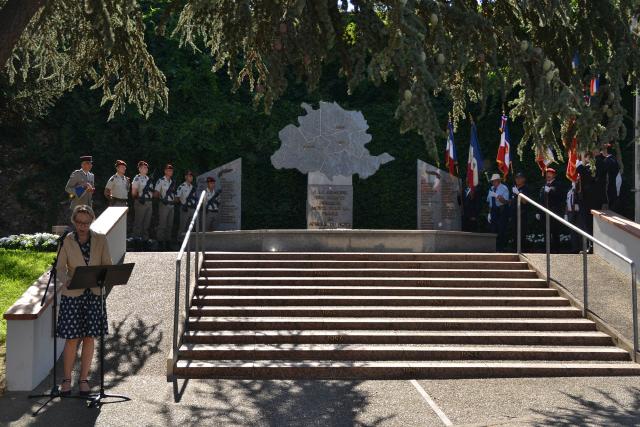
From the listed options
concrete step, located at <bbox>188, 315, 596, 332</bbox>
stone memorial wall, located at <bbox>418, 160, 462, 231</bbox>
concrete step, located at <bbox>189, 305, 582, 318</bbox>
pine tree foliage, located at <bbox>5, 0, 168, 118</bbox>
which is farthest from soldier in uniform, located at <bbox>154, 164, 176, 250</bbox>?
concrete step, located at <bbox>188, 315, 596, 332</bbox>

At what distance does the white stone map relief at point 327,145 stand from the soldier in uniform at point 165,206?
3.02 m

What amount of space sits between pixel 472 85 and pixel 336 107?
6.78 meters

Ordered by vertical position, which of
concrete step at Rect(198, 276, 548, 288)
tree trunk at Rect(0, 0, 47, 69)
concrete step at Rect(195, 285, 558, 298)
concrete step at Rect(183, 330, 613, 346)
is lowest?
concrete step at Rect(183, 330, 613, 346)

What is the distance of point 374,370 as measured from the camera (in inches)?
316

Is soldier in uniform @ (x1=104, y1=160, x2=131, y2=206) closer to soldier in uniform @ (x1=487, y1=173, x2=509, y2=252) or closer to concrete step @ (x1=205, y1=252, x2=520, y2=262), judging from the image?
concrete step @ (x1=205, y1=252, x2=520, y2=262)

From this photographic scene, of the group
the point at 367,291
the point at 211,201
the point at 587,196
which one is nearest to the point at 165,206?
the point at 211,201

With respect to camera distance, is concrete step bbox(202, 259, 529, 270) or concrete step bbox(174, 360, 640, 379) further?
concrete step bbox(202, 259, 529, 270)

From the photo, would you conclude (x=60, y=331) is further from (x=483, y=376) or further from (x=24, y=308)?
(x=483, y=376)

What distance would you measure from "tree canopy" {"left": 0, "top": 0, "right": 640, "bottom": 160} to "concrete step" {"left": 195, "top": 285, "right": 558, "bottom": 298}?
8.36 ft

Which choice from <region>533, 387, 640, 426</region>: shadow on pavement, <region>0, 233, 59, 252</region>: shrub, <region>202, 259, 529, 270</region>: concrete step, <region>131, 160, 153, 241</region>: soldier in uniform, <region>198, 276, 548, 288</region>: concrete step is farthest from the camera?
<region>131, 160, 153, 241</region>: soldier in uniform

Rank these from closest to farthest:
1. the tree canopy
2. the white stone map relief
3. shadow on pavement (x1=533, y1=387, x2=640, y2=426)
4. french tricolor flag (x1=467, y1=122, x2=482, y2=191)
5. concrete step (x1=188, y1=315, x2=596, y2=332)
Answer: shadow on pavement (x1=533, y1=387, x2=640, y2=426) → the tree canopy → concrete step (x1=188, y1=315, x2=596, y2=332) → the white stone map relief → french tricolor flag (x1=467, y1=122, x2=482, y2=191)

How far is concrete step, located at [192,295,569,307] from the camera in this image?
33.0ft

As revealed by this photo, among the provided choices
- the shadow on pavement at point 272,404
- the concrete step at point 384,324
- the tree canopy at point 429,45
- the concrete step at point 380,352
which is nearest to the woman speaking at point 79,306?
the shadow on pavement at point 272,404

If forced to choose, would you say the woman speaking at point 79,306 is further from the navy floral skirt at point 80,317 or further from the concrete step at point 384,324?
the concrete step at point 384,324
